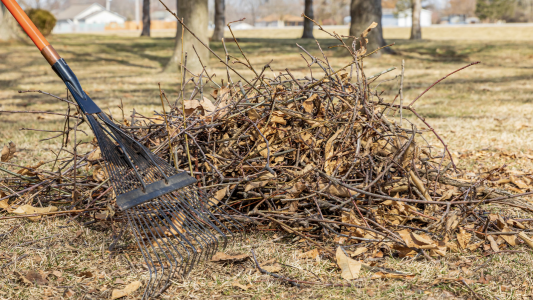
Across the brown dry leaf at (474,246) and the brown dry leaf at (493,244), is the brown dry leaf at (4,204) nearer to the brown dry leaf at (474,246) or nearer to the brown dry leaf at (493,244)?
the brown dry leaf at (474,246)

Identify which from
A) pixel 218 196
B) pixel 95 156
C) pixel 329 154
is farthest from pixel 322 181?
pixel 95 156

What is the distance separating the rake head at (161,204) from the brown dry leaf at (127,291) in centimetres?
11

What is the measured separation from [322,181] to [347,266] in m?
0.63

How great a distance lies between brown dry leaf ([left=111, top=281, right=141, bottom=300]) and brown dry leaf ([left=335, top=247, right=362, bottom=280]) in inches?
34.9

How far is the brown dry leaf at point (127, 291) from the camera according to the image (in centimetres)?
180

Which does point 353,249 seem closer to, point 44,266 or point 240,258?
point 240,258

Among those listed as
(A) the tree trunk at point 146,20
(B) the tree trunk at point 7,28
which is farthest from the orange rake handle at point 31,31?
(A) the tree trunk at point 146,20

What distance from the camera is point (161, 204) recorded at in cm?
221

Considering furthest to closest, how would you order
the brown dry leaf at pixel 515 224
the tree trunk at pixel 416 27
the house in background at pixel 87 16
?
the house in background at pixel 87 16, the tree trunk at pixel 416 27, the brown dry leaf at pixel 515 224

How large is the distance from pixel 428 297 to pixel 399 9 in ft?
146

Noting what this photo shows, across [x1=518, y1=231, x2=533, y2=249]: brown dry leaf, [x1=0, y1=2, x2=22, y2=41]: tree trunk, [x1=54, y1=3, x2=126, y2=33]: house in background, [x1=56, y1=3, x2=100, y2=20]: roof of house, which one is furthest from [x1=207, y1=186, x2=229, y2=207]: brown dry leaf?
[x1=56, y1=3, x2=100, y2=20]: roof of house

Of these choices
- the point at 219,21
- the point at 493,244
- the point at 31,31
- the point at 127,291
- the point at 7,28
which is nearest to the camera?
the point at 127,291

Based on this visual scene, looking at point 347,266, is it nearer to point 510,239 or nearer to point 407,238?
point 407,238

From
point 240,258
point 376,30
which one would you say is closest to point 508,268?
point 240,258
